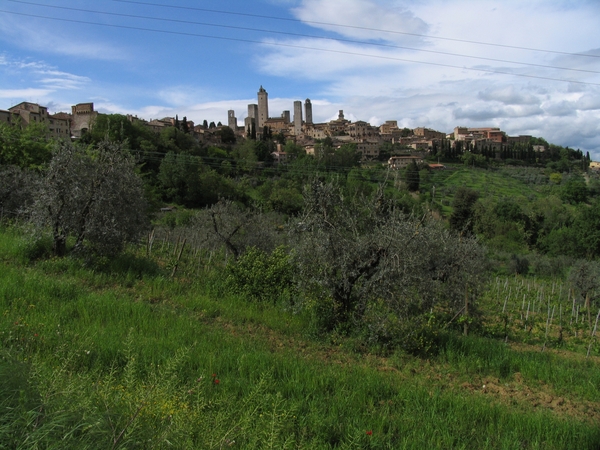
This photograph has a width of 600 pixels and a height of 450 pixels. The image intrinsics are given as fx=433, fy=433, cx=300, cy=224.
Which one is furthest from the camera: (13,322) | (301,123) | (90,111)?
(301,123)

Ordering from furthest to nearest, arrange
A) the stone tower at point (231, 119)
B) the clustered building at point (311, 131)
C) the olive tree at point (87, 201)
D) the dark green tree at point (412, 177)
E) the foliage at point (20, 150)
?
1. the stone tower at point (231, 119)
2. the clustered building at point (311, 131)
3. the dark green tree at point (412, 177)
4. the foliage at point (20, 150)
5. the olive tree at point (87, 201)

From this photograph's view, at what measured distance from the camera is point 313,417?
457 cm

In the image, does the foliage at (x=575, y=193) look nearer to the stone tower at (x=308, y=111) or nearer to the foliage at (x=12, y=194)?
the foliage at (x=12, y=194)

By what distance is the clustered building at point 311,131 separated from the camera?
90.0m

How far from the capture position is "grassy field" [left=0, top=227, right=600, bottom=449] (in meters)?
3.22

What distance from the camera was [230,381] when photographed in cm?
528

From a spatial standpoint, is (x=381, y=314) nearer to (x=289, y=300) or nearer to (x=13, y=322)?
(x=289, y=300)

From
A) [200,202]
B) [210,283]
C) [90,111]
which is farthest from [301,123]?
[210,283]

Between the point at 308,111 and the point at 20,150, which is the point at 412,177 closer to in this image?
the point at 20,150

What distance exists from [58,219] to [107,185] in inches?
56.1

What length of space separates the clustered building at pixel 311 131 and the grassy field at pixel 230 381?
81.7 meters

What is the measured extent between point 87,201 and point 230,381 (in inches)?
305

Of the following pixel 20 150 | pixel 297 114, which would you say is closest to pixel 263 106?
pixel 297 114

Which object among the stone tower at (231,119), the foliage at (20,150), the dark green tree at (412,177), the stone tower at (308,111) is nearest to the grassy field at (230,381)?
the foliage at (20,150)
